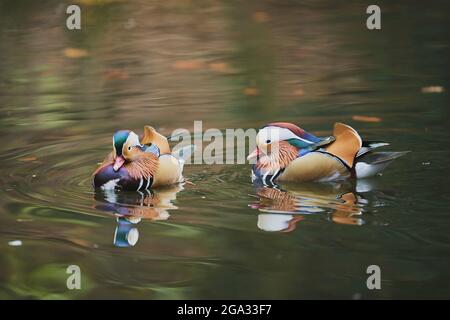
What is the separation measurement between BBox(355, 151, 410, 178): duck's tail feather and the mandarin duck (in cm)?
147

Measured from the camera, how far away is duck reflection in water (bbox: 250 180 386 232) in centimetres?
729

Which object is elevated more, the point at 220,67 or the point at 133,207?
the point at 220,67

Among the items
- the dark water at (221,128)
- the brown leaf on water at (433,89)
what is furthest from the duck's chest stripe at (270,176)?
the brown leaf on water at (433,89)

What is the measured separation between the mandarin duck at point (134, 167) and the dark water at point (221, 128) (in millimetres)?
153

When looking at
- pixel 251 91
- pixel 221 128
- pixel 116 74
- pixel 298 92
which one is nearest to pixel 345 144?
pixel 221 128

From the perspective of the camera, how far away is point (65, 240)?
7059 millimetres

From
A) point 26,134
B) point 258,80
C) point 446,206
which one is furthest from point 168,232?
point 258,80

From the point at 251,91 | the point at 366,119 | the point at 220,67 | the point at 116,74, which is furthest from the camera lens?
the point at 220,67

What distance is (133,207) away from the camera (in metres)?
7.87

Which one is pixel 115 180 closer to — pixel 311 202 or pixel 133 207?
pixel 133 207

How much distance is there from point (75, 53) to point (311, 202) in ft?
26.9

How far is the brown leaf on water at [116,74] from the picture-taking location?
13.6m

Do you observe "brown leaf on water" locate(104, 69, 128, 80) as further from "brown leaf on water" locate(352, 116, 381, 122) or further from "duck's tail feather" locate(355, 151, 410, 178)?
"duck's tail feather" locate(355, 151, 410, 178)

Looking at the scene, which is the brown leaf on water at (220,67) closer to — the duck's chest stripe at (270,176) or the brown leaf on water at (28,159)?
the brown leaf on water at (28,159)
